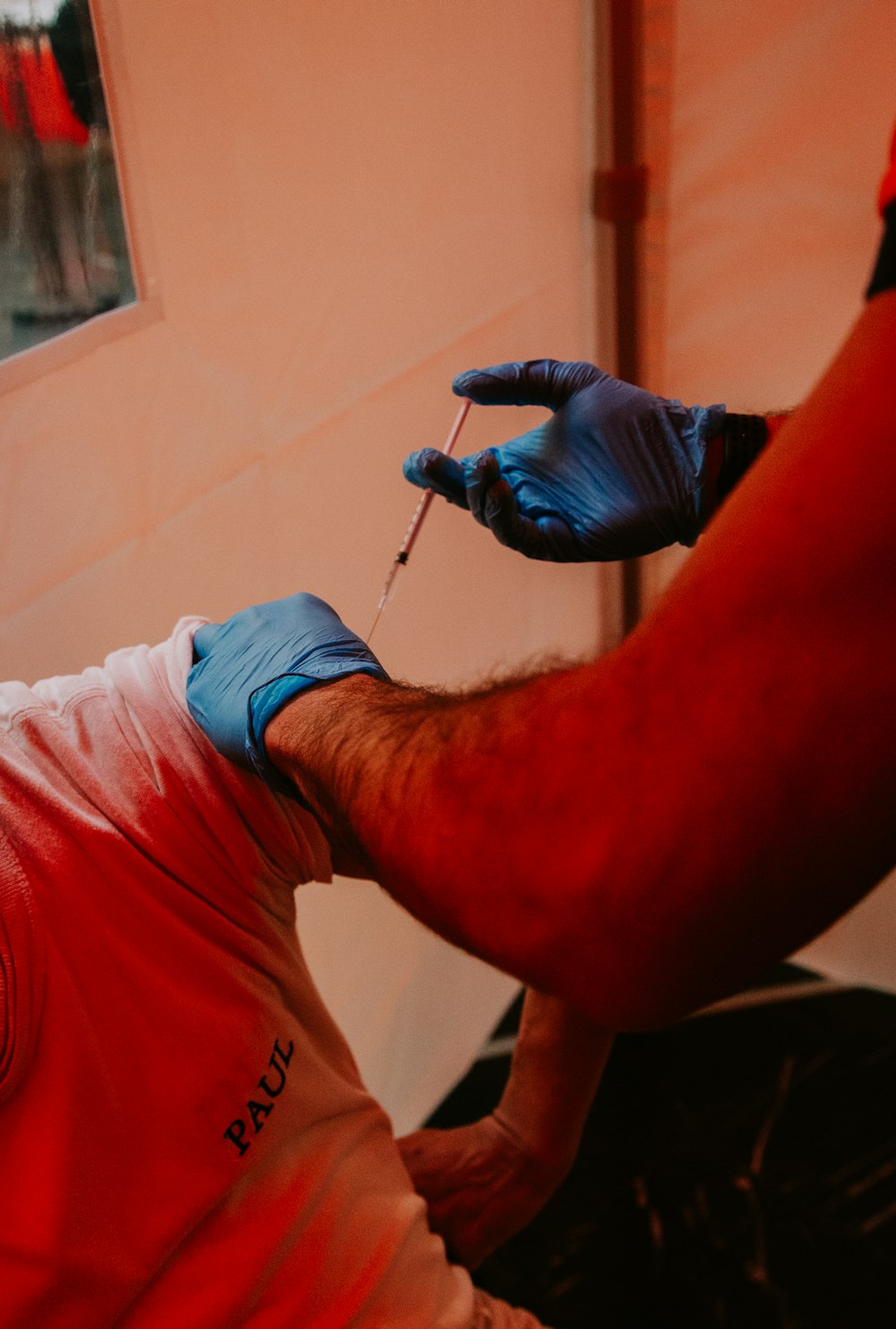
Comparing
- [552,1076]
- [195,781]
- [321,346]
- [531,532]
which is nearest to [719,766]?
[195,781]

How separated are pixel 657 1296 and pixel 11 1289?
1165 millimetres

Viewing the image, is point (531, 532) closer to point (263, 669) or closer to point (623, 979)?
point (263, 669)

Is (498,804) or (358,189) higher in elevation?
(358,189)

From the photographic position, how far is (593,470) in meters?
1.01

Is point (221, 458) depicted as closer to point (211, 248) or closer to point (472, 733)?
point (211, 248)

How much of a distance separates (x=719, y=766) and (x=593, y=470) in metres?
0.63

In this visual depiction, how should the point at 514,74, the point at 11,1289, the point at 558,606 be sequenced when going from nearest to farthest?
the point at 11,1289 < the point at 514,74 < the point at 558,606

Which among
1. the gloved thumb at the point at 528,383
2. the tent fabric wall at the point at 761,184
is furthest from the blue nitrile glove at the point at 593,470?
the tent fabric wall at the point at 761,184

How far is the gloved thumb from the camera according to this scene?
3.30 feet

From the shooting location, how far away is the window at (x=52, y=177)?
85 centimetres

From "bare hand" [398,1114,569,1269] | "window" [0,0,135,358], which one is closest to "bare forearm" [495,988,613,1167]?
"bare hand" [398,1114,569,1269]

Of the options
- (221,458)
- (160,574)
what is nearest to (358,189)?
(221,458)

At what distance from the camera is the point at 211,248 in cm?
107

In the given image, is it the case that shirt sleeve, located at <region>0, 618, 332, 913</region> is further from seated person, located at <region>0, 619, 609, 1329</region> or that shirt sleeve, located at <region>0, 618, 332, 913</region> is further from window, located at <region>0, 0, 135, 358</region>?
window, located at <region>0, 0, 135, 358</region>
